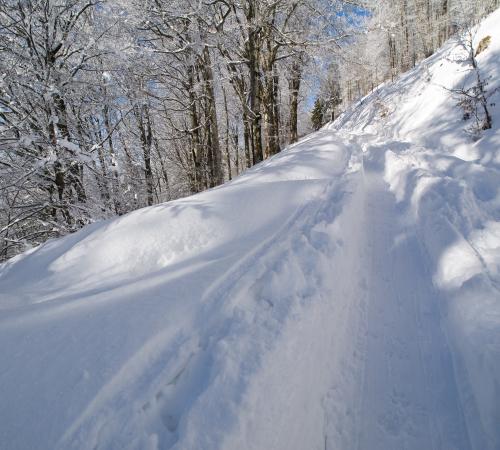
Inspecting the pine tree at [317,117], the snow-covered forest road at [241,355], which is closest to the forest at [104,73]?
the snow-covered forest road at [241,355]

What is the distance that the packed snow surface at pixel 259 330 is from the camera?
130cm

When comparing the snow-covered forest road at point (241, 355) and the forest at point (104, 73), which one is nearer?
the snow-covered forest road at point (241, 355)

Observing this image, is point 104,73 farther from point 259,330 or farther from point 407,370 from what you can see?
point 407,370

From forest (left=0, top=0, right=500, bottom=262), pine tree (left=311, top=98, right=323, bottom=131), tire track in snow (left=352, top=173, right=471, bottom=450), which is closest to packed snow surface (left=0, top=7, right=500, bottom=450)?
tire track in snow (left=352, top=173, right=471, bottom=450)

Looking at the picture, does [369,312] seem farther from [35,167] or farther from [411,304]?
[35,167]

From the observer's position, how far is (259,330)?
1.78 meters

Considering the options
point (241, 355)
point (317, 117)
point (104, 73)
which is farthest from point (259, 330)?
point (317, 117)

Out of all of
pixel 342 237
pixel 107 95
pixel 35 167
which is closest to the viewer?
pixel 342 237

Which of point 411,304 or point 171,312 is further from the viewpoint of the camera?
point 411,304

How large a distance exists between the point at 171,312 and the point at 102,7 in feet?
26.0

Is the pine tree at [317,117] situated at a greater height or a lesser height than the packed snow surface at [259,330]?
greater

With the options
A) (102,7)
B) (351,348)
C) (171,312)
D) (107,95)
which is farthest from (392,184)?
(102,7)

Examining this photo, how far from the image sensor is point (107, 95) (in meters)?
6.19

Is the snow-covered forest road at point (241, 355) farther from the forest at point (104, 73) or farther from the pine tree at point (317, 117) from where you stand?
the pine tree at point (317, 117)
